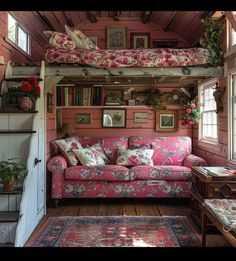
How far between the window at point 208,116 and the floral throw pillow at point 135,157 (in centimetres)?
103

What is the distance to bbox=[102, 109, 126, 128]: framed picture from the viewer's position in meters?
5.19

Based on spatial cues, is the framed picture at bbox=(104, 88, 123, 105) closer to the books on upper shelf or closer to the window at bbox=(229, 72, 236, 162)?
the window at bbox=(229, 72, 236, 162)

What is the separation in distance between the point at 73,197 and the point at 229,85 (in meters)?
2.74

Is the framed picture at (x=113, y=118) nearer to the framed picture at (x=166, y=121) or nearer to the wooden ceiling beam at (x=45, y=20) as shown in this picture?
the framed picture at (x=166, y=121)

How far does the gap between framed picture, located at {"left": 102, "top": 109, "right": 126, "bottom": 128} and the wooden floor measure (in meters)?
1.52

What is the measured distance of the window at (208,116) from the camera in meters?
4.28

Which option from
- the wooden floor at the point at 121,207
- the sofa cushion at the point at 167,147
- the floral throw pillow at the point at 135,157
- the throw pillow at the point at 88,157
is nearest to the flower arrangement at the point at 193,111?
the sofa cushion at the point at 167,147

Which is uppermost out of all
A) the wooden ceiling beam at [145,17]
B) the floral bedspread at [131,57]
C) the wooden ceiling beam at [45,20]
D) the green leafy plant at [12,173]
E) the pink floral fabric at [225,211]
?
the wooden ceiling beam at [145,17]

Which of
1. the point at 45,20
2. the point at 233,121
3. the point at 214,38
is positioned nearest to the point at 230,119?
the point at 233,121

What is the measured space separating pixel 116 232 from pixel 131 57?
2264 millimetres

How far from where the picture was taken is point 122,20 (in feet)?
17.1

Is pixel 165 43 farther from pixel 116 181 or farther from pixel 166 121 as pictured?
pixel 116 181
